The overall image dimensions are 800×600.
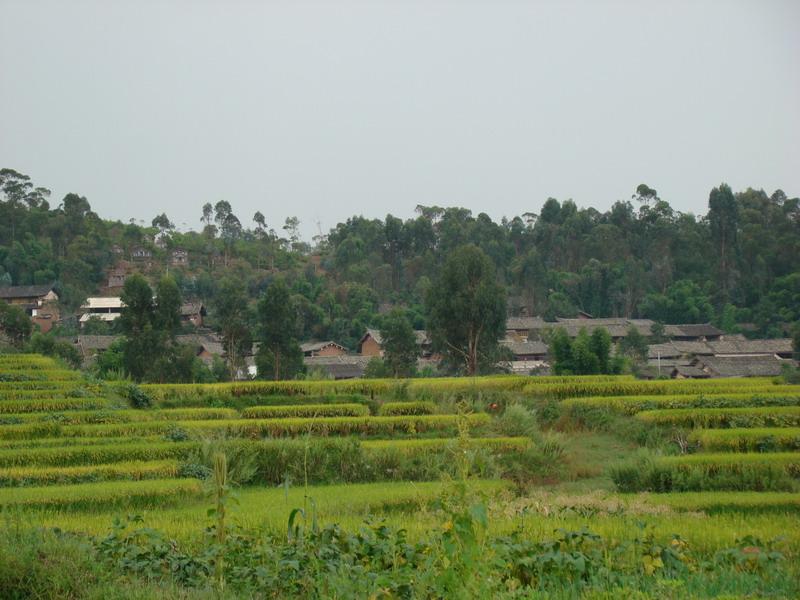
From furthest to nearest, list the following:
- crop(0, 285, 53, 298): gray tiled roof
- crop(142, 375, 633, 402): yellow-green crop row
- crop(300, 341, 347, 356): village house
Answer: crop(0, 285, 53, 298): gray tiled roof
crop(300, 341, 347, 356): village house
crop(142, 375, 633, 402): yellow-green crop row

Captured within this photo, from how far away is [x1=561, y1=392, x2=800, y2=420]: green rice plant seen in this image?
1906cm

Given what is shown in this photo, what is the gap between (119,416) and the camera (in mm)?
17500

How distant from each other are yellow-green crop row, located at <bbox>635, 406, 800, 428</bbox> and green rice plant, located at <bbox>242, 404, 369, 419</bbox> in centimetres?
671

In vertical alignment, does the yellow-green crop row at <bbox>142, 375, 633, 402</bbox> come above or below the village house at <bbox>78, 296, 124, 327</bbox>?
below

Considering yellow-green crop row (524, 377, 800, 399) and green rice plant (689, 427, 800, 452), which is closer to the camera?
green rice plant (689, 427, 800, 452)

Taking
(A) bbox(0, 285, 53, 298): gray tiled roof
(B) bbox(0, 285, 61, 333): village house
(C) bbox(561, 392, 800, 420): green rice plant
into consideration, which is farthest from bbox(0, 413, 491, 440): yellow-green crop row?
(A) bbox(0, 285, 53, 298): gray tiled roof

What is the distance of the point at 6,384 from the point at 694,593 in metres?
17.7

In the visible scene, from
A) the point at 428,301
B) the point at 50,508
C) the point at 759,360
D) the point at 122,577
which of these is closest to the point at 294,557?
the point at 122,577

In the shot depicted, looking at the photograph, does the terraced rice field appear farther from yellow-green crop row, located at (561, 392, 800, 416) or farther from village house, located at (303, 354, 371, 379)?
village house, located at (303, 354, 371, 379)

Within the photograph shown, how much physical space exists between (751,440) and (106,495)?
11546mm

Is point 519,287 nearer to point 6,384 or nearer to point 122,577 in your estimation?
point 6,384

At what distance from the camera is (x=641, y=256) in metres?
61.4

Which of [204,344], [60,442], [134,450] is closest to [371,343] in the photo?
[204,344]

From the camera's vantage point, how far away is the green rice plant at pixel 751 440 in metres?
15.1
